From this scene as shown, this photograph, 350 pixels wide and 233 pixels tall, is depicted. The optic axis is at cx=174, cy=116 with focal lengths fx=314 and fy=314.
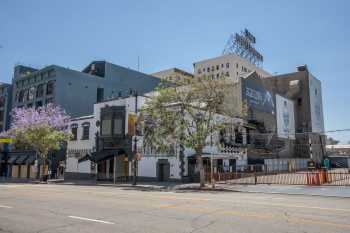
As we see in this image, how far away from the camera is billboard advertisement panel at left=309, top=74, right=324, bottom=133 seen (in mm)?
73262

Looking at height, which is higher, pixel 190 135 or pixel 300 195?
pixel 190 135

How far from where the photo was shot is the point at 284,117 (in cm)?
6544

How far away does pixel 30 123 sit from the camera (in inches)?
1561

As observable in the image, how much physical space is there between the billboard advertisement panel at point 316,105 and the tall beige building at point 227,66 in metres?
22.3

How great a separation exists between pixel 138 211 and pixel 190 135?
14.9 meters

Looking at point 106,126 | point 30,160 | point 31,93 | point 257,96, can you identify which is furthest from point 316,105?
point 30,160

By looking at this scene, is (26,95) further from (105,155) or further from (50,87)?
(105,155)

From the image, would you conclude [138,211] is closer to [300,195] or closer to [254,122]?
[300,195]

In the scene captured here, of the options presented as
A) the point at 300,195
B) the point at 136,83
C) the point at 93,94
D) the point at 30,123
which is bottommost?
the point at 300,195

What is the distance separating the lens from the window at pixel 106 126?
37.3m

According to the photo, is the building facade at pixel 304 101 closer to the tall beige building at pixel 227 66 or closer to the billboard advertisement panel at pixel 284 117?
the billboard advertisement panel at pixel 284 117

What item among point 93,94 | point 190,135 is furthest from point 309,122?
point 190,135

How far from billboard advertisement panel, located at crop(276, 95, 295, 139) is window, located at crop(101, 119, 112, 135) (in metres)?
36.1

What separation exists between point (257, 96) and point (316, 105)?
30.7 metres
